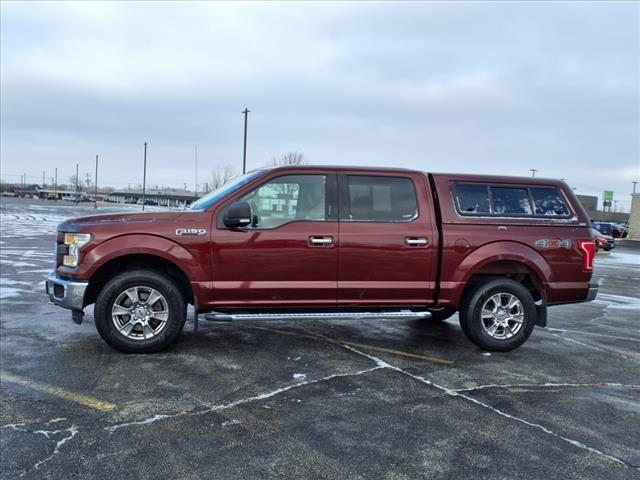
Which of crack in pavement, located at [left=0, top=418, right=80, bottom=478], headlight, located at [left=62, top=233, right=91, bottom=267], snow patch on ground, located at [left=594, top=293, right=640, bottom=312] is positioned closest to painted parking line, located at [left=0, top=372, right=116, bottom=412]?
crack in pavement, located at [left=0, top=418, right=80, bottom=478]

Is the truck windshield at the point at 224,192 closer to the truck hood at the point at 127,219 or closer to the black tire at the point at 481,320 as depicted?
the truck hood at the point at 127,219

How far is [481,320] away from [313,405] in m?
2.61

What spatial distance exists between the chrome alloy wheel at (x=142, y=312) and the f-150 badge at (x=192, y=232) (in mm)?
658

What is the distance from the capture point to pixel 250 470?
3.20 m

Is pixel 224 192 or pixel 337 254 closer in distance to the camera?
pixel 337 254

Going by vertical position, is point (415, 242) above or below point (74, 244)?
above

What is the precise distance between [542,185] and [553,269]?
1.00 meters

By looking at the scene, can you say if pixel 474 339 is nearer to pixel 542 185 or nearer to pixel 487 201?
pixel 487 201

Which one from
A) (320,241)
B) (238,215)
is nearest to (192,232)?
(238,215)

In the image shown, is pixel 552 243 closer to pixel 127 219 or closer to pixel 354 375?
pixel 354 375

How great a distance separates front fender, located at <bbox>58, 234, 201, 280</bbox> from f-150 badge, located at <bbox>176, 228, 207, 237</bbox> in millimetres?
124

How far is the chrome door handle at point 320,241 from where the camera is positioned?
18.2 ft

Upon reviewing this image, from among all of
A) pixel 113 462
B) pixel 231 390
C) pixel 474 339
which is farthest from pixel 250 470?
pixel 474 339

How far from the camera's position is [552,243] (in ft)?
19.7
